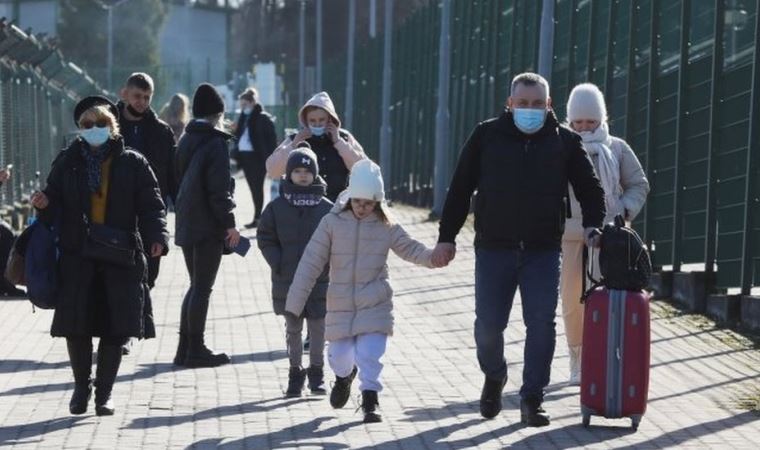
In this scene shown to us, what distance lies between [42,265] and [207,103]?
2.78 metres

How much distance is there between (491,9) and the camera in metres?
29.2

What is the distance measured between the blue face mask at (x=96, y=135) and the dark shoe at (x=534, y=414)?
7.93 ft

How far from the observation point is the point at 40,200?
10.7 metres

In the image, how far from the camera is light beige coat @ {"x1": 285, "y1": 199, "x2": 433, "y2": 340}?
1077cm

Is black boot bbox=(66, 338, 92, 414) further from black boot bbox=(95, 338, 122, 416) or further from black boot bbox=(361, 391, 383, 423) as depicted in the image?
black boot bbox=(361, 391, 383, 423)

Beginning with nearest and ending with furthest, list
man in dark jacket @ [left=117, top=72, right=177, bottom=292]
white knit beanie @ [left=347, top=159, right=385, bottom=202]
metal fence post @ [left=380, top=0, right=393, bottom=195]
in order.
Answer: white knit beanie @ [left=347, top=159, right=385, bottom=202] < man in dark jacket @ [left=117, top=72, right=177, bottom=292] < metal fence post @ [left=380, top=0, right=393, bottom=195]

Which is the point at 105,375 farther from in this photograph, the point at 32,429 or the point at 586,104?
the point at 586,104

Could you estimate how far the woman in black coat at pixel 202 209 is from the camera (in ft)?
42.8

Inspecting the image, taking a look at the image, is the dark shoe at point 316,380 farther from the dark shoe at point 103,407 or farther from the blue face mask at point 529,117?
the blue face mask at point 529,117

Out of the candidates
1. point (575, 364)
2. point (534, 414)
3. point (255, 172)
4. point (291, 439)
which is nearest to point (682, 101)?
point (575, 364)

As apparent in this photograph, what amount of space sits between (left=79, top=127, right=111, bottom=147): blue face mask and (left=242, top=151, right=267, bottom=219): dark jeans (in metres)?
15.7

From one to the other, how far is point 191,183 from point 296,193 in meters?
1.22

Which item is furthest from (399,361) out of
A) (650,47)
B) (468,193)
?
(650,47)

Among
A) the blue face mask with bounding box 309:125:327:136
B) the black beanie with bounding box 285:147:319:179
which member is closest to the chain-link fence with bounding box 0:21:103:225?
the blue face mask with bounding box 309:125:327:136
